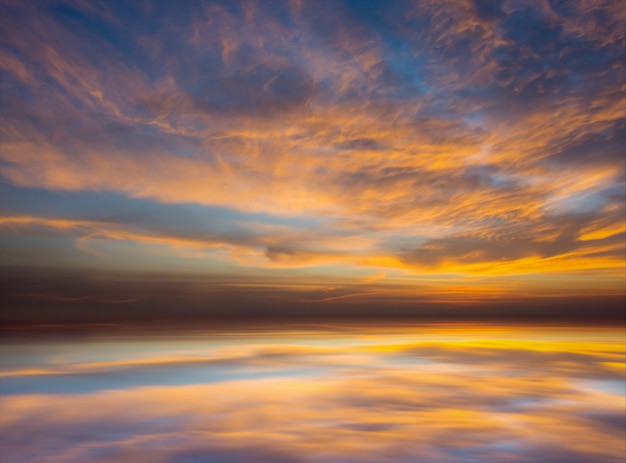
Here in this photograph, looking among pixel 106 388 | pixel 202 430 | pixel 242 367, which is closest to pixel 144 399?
pixel 106 388

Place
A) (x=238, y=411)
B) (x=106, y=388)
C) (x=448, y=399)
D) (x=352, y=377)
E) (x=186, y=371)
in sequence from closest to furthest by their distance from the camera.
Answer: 1. (x=238, y=411)
2. (x=448, y=399)
3. (x=106, y=388)
4. (x=352, y=377)
5. (x=186, y=371)

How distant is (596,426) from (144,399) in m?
6.38

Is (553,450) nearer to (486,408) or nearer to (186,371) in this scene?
(486,408)

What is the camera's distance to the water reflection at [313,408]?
220 inches

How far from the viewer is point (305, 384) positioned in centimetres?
980

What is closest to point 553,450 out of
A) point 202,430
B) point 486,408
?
point 486,408

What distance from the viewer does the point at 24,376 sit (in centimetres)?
1081

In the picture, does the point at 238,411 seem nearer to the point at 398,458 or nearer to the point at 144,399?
the point at 144,399

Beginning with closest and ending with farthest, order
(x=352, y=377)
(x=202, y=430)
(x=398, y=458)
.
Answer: (x=398, y=458)
(x=202, y=430)
(x=352, y=377)

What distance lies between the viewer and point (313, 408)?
7.71 m

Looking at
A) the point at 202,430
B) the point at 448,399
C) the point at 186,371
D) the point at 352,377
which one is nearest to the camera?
the point at 202,430

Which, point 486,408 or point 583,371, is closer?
point 486,408

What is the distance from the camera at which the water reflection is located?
5.59m

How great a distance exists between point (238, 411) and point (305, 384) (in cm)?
243
